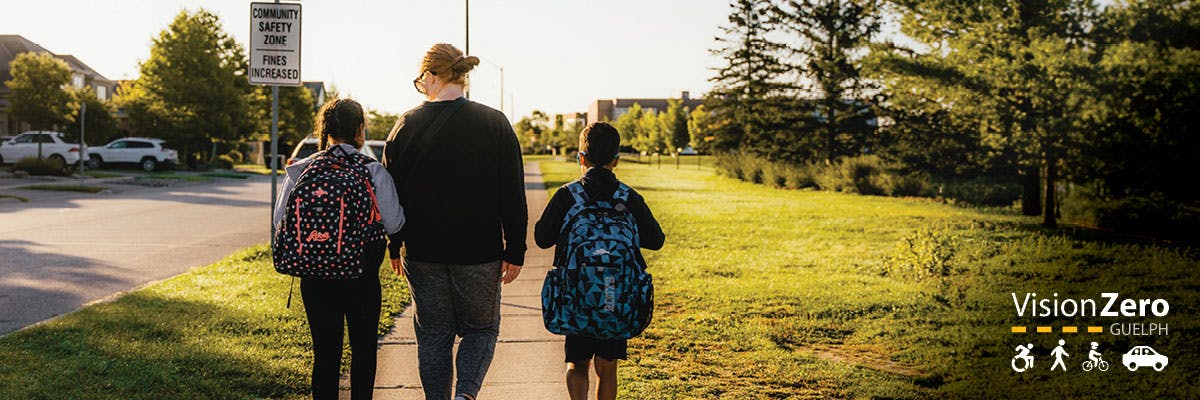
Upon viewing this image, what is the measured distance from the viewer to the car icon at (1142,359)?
6602 mm

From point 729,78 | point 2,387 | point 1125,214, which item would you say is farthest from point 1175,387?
point 729,78

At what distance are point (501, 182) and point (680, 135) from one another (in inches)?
3309

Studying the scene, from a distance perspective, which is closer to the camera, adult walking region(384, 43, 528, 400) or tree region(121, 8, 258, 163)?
adult walking region(384, 43, 528, 400)

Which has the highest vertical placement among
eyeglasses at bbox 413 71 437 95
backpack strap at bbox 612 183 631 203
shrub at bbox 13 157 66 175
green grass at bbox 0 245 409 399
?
eyeglasses at bbox 413 71 437 95

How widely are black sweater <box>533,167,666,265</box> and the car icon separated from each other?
4227mm

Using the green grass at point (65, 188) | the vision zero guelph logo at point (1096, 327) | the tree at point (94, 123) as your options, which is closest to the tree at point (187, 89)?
the tree at point (94, 123)

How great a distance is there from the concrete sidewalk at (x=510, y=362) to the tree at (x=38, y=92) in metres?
35.8

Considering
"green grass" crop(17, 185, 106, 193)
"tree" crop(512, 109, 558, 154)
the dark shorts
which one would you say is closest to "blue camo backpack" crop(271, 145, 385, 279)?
the dark shorts

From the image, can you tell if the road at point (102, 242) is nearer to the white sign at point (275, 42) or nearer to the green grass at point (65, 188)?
the green grass at point (65, 188)

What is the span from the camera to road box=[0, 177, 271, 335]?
30.5ft

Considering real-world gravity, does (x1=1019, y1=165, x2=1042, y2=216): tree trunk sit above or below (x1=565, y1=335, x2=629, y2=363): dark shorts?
above

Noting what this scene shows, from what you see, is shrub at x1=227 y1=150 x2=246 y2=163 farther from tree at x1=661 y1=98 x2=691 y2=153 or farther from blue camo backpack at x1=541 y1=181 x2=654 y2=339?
blue camo backpack at x1=541 y1=181 x2=654 y2=339

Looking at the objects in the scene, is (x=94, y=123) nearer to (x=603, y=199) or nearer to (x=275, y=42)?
(x=275, y=42)

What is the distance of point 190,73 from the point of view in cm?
4616
